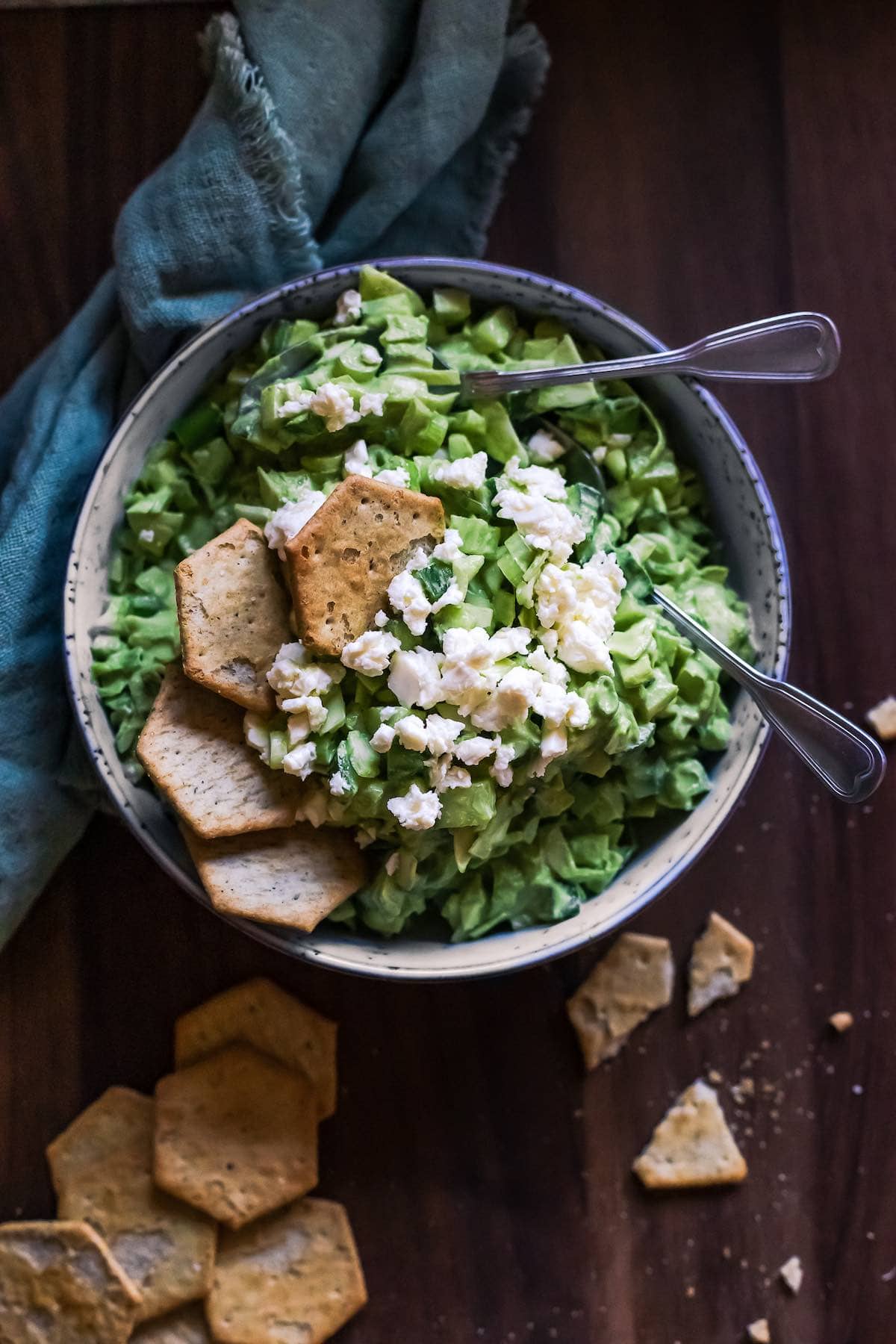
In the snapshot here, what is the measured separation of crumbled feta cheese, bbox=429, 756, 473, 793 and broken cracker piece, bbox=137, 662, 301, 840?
8.3 inches

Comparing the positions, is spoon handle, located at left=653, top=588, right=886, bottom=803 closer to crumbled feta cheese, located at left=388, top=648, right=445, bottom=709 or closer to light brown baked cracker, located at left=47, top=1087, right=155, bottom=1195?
crumbled feta cheese, located at left=388, top=648, right=445, bottom=709

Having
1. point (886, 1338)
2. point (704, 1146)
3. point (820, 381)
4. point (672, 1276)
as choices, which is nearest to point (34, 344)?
point (820, 381)

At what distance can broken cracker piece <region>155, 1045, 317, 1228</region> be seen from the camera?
1827 millimetres

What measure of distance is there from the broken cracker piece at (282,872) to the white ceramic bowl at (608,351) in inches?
2.9

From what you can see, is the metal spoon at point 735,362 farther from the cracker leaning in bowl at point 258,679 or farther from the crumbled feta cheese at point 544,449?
the cracker leaning in bowl at point 258,679

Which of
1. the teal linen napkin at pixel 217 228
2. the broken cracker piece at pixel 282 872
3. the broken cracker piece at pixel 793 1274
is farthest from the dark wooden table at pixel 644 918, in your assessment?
the broken cracker piece at pixel 282 872

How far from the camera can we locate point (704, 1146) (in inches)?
75.6

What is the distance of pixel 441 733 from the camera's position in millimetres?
1413

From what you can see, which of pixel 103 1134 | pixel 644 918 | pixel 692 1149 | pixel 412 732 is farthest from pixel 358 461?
pixel 692 1149

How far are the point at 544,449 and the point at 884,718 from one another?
0.76m

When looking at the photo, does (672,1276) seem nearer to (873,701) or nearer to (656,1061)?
(656,1061)

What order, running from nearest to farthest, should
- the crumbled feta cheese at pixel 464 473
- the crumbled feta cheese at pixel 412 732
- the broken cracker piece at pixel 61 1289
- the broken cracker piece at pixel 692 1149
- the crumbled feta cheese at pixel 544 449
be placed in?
the crumbled feta cheese at pixel 412 732, the crumbled feta cheese at pixel 464 473, the crumbled feta cheese at pixel 544 449, the broken cracker piece at pixel 61 1289, the broken cracker piece at pixel 692 1149

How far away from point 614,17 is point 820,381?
68 centimetres

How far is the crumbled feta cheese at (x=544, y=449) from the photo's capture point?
1.64m
